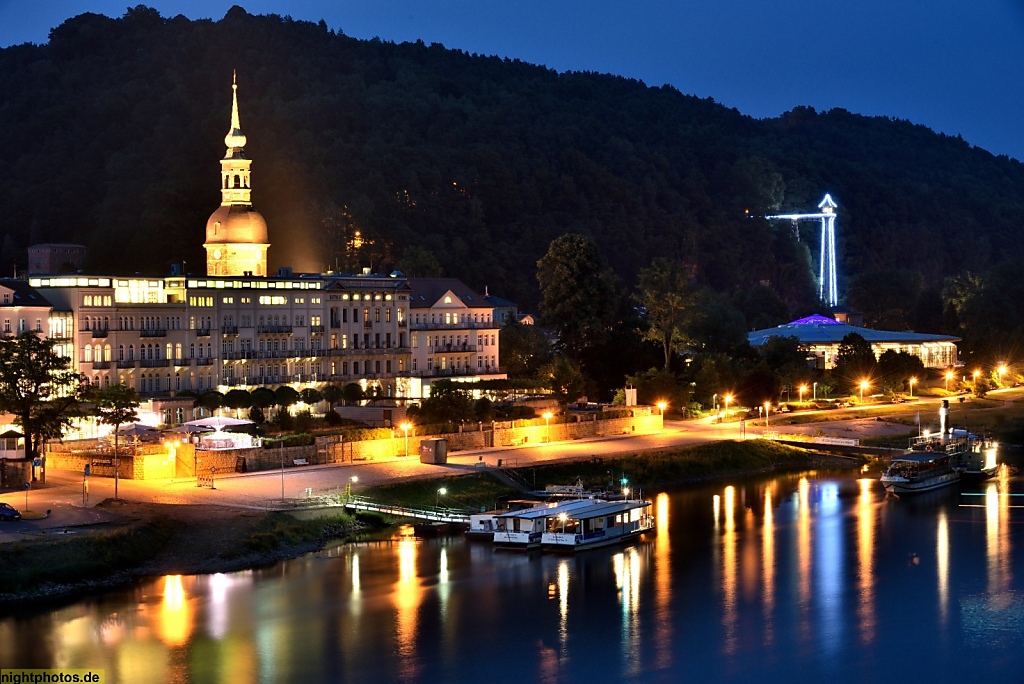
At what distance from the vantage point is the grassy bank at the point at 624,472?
184 ft

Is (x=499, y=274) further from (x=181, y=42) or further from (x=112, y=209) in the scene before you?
(x=181, y=42)

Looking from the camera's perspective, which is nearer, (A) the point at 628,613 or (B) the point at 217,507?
(A) the point at 628,613

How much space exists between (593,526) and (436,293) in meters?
33.3

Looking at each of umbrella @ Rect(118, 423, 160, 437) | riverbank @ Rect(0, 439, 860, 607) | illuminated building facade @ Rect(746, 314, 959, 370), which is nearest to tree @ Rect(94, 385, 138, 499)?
umbrella @ Rect(118, 423, 160, 437)

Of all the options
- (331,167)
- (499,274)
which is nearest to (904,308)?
(499,274)

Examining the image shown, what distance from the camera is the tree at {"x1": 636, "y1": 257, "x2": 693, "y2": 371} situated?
8981 cm

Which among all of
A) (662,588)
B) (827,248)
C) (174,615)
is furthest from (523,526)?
(827,248)

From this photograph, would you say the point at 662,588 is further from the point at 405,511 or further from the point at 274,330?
the point at 274,330

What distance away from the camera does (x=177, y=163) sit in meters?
113

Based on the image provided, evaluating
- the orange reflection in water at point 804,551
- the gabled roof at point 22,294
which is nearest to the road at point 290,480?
the orange reflection in water at point 804,551

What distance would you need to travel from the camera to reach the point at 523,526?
51938 mm

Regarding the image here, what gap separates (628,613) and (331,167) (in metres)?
80.7

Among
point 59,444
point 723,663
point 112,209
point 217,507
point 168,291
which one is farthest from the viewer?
point 112,209

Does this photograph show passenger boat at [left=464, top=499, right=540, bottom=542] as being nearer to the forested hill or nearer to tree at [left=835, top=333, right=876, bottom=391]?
the forested hill
